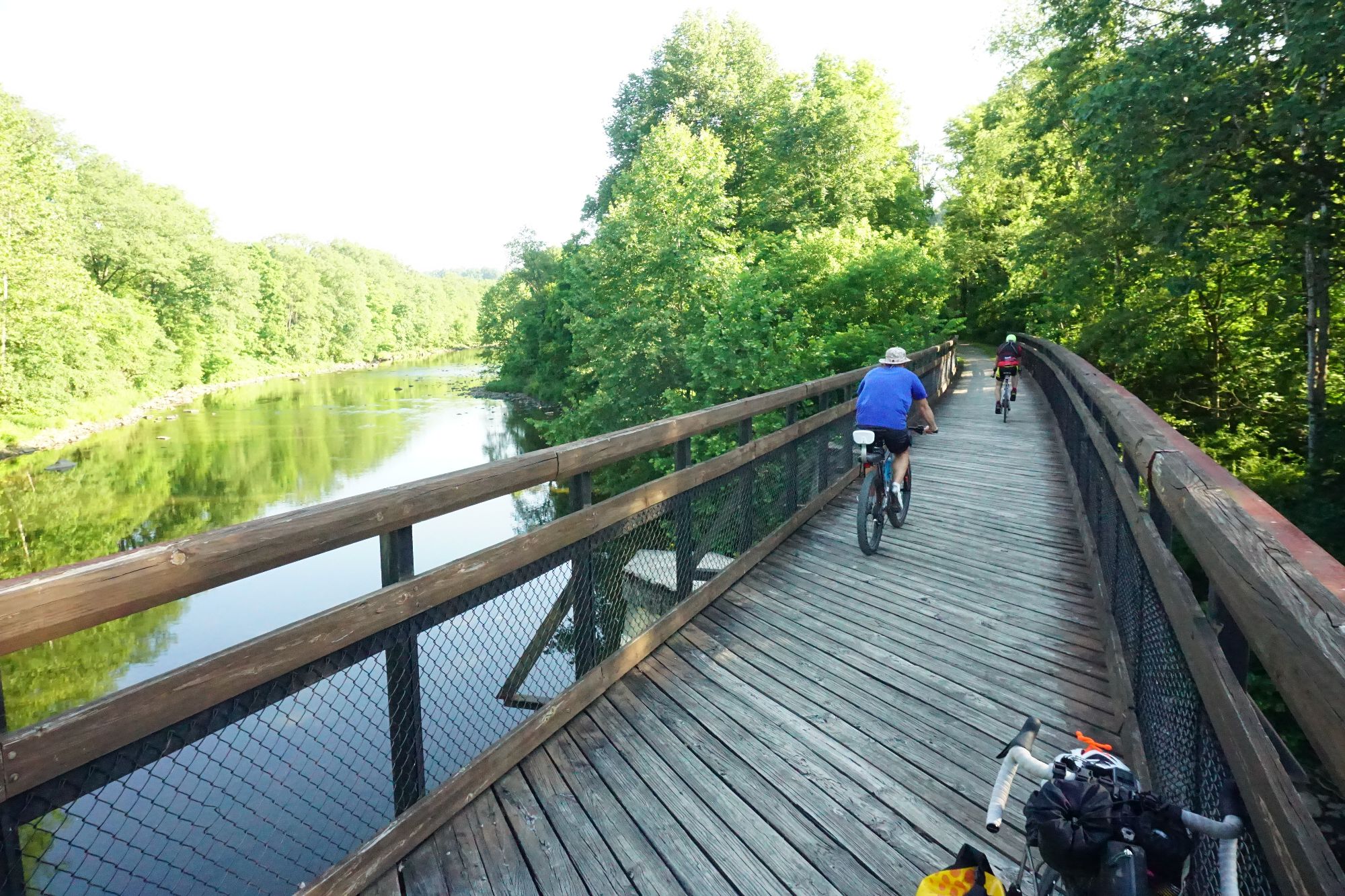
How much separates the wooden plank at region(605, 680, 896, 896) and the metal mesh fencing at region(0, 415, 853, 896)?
1.37 ft

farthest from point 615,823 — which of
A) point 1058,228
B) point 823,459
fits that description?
point 1058,228

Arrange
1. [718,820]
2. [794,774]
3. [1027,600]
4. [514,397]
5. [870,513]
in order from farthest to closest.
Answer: [514,397], [870,513], [1027,600], [794,774], [718,820]

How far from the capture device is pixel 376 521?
251 centimetres

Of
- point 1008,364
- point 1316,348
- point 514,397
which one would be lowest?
point 514,397

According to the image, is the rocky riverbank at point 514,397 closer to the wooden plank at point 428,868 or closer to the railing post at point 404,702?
the railing post at point 404,702

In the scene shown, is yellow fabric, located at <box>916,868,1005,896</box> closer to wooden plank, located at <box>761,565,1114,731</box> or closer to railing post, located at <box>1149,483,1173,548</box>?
railing post, located at <box>1149,483,1173,548</box>

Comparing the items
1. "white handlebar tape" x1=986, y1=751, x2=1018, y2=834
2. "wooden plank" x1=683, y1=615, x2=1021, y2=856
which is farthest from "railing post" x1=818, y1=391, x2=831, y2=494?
"white handlebar tape" x1=986, y1=751, x2=1018, y2=834

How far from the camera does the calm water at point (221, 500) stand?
1389cm

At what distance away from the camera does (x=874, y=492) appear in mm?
6078

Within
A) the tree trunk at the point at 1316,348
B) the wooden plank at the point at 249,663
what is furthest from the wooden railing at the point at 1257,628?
the tree trunk at the point at 1316,348

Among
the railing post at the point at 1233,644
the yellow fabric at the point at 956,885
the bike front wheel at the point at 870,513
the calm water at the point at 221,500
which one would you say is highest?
the railing post at the point at 1233,644

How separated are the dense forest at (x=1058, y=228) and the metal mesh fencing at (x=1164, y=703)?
8.04 metres

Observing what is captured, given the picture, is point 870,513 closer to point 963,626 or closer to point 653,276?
point 963,626

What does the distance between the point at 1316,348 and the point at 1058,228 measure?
22.5ft
